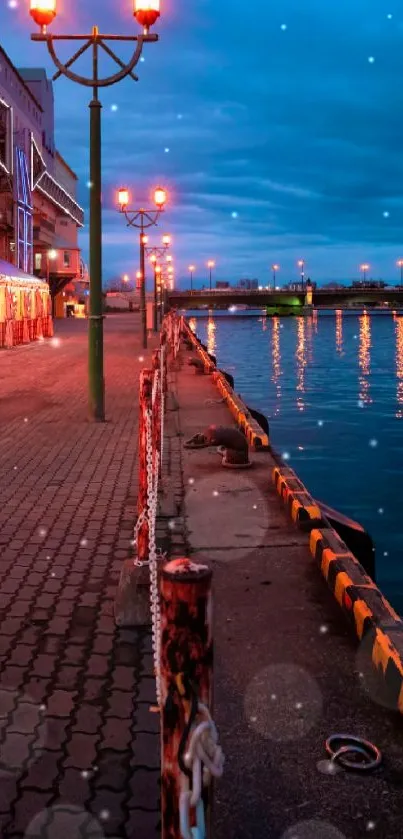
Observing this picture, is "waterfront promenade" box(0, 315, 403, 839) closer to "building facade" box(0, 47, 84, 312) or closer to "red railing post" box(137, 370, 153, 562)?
"red railing post" box(137, 370, 153, 562)

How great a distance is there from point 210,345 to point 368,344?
1453cm

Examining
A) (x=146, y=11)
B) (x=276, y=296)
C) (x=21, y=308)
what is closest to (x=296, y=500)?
(x=146, y=11)

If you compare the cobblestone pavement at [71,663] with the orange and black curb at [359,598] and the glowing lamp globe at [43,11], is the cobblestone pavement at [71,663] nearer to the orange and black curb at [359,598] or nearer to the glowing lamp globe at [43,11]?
the orange and black curb at [359,598]

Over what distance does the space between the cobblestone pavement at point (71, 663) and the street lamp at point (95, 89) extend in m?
2.70

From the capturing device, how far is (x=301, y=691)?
423 centimetres

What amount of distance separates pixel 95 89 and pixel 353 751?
1129cm

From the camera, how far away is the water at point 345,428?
551 inches

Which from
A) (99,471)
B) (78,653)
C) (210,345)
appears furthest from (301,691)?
(210,345)

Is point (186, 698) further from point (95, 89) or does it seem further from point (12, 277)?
point (12, 277)

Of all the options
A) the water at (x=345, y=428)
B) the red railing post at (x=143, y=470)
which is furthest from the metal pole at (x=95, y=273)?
the red railing post at (x=143, y=470)

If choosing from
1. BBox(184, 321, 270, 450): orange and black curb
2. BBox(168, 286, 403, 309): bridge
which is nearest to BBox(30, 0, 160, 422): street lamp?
BBox(184, 321, 270, 450): orange and black curb

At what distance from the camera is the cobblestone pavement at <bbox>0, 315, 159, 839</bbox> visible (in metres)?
3.34

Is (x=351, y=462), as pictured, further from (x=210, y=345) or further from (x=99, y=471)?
(x=210, y=345)

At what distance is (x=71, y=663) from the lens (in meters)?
4.63
